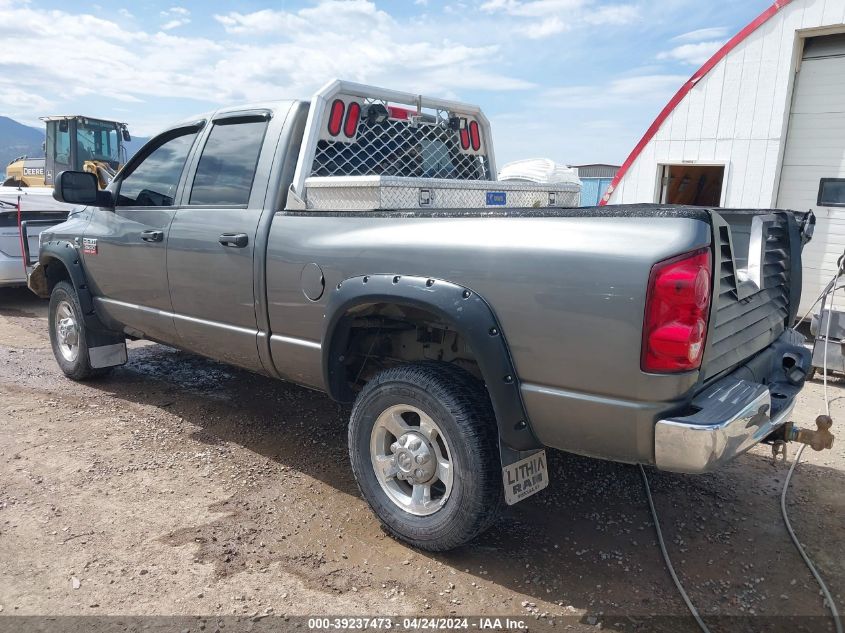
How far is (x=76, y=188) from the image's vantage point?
4.44 meters

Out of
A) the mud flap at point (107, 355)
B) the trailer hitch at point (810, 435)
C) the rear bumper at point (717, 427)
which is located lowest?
the mud flap at point (107, 355)

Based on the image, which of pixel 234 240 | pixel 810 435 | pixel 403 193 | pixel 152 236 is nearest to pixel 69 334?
pixel 152 236

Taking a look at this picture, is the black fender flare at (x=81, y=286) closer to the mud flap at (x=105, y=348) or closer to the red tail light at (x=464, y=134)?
the mud flap at (x=105, y=348)

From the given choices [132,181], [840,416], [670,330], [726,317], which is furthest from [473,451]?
[840,416]

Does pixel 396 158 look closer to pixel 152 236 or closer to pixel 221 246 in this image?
pixel 221 246

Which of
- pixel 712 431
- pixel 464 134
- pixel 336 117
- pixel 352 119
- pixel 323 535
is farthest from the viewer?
pixel 464 134

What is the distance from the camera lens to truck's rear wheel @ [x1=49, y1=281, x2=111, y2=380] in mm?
5110

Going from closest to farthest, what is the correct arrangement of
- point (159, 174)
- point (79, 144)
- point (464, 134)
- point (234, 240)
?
point (234, 240), point (159, 174), point (464, 134), point (79, 144)

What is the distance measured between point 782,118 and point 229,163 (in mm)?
7510

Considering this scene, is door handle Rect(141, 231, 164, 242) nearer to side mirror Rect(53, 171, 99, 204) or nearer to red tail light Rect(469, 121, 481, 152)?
side mirror Rect(53, 171, 99, 204)

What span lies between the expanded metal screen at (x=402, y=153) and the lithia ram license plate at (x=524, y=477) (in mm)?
2023

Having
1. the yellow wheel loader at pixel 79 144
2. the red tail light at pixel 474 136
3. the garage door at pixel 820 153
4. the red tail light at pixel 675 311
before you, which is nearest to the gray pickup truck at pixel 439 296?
the red tail light at pixel 675 311

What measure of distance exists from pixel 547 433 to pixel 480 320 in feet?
1.72

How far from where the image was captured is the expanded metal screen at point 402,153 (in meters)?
3.90
